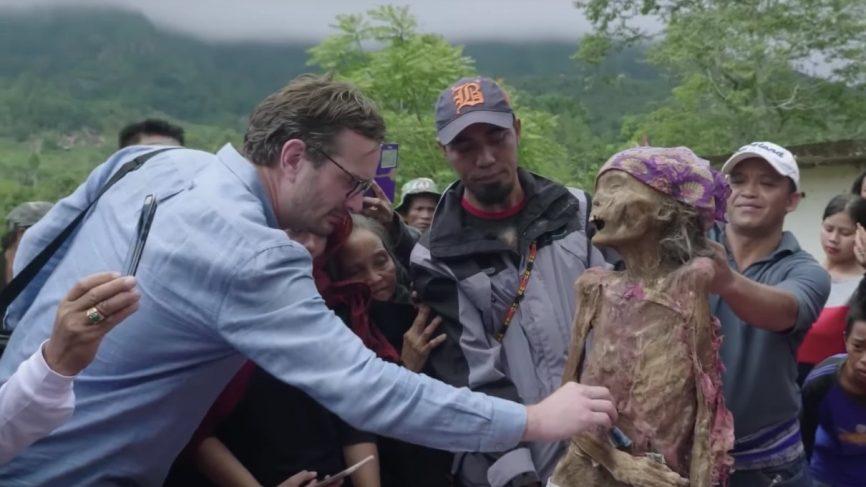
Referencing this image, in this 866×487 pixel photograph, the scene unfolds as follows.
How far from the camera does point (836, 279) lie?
5.64 m

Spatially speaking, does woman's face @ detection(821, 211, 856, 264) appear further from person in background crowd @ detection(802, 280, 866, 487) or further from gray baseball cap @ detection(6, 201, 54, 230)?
gray baseball cap @ detection(6, 201, 54, 230)

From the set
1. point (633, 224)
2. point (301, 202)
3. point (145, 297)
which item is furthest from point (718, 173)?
point (145, 297)

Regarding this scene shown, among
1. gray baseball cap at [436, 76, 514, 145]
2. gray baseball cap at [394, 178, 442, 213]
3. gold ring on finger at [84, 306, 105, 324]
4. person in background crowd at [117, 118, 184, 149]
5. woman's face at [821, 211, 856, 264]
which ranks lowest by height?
gray baseball cap at [394, 178, 442, 213]

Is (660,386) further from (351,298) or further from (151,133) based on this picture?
(151,133)

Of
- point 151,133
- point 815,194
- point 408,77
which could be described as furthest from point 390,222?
point 408,77

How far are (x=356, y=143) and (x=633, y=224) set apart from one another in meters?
0.93

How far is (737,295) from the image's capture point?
3.09 metres

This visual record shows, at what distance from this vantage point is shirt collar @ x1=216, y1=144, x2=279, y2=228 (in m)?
3.01

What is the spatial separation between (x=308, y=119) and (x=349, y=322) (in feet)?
3.45

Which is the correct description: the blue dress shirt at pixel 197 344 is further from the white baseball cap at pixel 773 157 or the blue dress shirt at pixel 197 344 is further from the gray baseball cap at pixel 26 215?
the gray baseball cap at pixel 26 215

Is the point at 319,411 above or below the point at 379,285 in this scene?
below

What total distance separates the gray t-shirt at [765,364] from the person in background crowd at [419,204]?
322cm

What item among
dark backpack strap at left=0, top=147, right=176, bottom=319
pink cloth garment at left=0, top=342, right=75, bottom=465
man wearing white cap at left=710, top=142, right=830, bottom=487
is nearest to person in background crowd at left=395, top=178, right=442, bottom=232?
man wearing white cap at left=710, top=142, right=830, bottom=487

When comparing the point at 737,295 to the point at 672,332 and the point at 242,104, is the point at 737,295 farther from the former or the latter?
the point at 242,104
